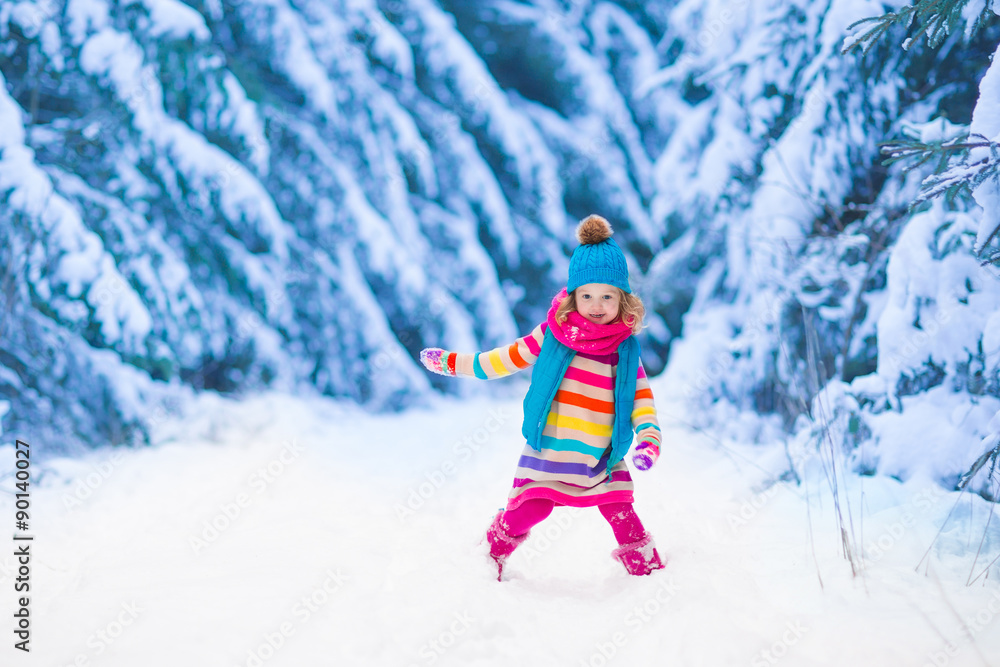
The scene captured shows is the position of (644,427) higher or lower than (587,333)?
lower

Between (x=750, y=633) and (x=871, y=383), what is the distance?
62.1 inches

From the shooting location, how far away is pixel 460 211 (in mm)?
5977

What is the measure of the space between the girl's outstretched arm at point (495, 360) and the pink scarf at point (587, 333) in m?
0.10

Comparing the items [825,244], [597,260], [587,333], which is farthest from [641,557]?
[825,244]

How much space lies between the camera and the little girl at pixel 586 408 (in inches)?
88.9

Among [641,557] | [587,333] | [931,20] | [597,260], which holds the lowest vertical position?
[641,557]

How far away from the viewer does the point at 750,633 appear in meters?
1.82

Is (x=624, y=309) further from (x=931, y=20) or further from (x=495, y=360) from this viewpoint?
(x=931, y=20)

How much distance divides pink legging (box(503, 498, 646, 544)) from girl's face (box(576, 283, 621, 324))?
672 mm

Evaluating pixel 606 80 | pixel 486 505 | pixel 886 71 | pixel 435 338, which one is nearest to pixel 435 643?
pixel 486 505

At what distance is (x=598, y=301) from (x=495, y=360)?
0.44 meters

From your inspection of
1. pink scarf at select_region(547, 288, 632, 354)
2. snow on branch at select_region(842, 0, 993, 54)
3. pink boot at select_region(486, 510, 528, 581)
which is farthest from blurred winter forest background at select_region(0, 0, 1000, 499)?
pink boot at select_region(486, 510, 528, 581)

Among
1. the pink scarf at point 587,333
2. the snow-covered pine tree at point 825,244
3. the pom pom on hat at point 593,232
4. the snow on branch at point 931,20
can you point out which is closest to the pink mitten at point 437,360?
the pink scarf at point 587,333

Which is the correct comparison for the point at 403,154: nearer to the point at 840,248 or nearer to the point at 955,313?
the point at 840,248
